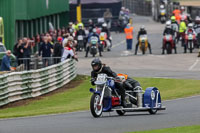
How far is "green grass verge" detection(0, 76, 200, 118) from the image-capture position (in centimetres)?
1867

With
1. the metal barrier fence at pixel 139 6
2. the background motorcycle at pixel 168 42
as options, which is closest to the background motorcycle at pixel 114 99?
the background motorcycle at pixel 168 42

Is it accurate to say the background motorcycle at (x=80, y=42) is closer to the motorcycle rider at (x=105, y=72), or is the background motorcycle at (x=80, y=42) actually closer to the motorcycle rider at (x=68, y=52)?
the motorcycle rider at (x=68, y=52)

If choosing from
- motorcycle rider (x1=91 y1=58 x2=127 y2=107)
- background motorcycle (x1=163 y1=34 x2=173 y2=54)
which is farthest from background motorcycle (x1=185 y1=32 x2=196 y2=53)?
motorcycle rider (x1=91 y1=58 x2=127 y2=107)

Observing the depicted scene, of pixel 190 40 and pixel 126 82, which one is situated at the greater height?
pixel 190 40

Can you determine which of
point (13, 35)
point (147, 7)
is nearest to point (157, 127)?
point (13, 35)

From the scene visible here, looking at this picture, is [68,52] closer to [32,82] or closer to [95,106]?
[32,82]

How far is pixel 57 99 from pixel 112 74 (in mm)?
6741

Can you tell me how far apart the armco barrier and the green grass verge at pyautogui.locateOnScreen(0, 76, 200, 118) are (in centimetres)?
48

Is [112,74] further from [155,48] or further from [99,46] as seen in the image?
[155,48]

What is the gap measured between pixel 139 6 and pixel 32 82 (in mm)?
64837

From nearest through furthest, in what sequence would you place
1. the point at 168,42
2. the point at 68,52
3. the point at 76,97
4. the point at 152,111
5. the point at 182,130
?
1. the point at 182,130
2. the point at 152,111
3. the point at 76,97
4. the point at 68,52
5. the point at 168,42

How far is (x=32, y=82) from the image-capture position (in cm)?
2269

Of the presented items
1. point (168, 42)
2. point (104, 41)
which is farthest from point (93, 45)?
point (104, 41)

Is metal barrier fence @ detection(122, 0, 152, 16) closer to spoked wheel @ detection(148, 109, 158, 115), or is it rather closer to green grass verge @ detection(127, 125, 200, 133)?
spoked wheel @ detection(148, 109, 158, 115)
